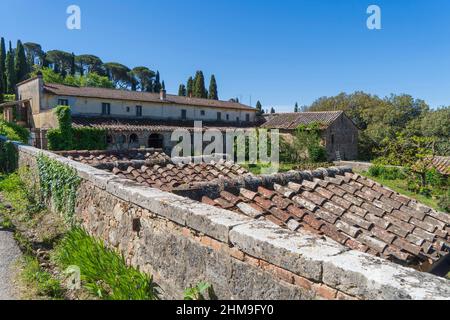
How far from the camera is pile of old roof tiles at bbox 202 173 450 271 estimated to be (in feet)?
13.8

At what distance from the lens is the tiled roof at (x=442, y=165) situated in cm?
2442

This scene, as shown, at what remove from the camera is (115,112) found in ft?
115

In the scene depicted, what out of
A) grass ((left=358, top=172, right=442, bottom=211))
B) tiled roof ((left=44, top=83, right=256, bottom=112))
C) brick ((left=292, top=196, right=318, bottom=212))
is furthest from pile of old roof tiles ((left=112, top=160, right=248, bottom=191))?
tiled roof ((left=44, top=83, right=256, bottom=112))

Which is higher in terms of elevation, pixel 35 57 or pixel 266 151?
pixel 35 57

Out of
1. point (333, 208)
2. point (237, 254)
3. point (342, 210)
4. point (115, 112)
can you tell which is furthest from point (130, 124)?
point (237, 254)

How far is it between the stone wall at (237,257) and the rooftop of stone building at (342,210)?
1.01 m

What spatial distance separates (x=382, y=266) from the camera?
6.45 ft

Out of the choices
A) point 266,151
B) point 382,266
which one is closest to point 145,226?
point 382,266

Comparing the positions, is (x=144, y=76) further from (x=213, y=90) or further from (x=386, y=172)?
(x=386, y=172)

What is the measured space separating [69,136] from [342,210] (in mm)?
27592

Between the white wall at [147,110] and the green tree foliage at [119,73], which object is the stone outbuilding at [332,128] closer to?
the white wall at [147,110]

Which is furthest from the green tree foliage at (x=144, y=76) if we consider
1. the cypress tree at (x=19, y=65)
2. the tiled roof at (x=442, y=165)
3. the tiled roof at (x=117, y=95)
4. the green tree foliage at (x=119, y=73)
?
the tiled roof at (x=442, y=165)
